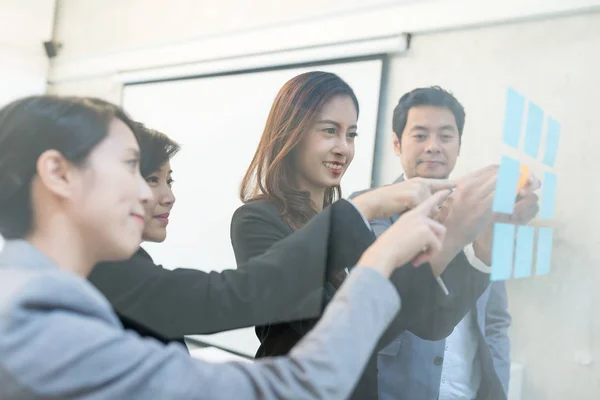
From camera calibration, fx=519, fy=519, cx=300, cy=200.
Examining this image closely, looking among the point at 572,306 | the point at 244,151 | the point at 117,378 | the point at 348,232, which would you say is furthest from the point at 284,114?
the point at 572,306

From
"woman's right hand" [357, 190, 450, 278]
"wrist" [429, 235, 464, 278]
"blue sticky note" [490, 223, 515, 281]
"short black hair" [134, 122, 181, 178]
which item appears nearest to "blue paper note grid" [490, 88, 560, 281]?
"blue sticky note" [490, 223, 515, 281]

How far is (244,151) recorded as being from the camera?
84 centimetres

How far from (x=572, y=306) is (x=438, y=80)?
45cm

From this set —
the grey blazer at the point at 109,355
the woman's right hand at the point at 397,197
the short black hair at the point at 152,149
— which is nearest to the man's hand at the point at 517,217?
the woman's right hand at the point at 397,197

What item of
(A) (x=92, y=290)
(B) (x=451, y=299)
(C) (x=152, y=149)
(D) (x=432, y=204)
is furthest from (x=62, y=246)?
(B) (x=451, y=299)

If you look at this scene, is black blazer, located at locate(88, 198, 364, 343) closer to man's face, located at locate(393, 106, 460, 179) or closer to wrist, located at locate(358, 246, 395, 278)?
wrist, located at locate(358, 246, 395, 278)

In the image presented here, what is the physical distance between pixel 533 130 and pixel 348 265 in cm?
42

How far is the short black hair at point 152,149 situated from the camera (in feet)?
2.19

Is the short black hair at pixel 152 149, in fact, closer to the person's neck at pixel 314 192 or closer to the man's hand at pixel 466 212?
the person's neck at pixel 314 192

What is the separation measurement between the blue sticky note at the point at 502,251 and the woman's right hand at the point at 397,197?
13 centimetres

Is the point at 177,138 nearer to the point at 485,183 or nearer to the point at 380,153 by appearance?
the point at 380,153

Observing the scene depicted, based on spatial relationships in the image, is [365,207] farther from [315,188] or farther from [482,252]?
[482,252]

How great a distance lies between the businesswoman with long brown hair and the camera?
0.73m

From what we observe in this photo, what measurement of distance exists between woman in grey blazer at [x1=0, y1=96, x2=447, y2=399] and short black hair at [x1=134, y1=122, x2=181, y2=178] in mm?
29
